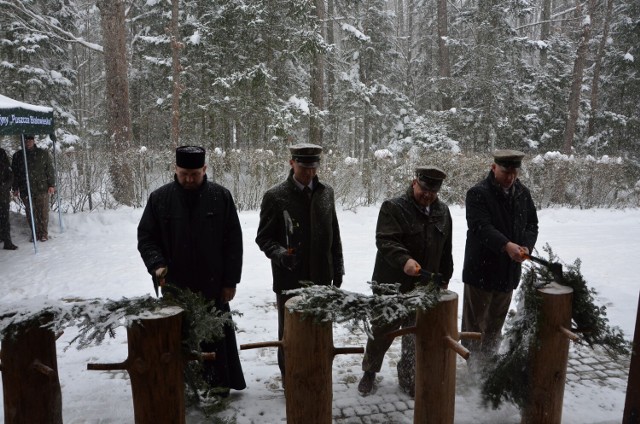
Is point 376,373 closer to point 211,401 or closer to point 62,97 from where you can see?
point 211,401

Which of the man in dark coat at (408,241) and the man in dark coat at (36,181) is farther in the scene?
the man in dark coat at (36,181)

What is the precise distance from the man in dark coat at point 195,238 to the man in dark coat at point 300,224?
295mm

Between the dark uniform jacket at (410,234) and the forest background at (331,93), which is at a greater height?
the forest background at (331,93)

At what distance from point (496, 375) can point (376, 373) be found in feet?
3.78

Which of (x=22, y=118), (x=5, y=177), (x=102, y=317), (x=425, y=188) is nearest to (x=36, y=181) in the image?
(x=5, y=177)

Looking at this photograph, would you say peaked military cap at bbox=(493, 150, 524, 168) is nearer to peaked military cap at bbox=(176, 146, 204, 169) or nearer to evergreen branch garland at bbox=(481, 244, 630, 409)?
evergreen branch garland at bbox=(481, 244, 630, 409)

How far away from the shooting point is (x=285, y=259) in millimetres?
3568

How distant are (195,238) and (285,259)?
28.1 inches

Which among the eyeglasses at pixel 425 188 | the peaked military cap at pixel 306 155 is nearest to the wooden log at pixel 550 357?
the eyeglasses at pixel 425 188

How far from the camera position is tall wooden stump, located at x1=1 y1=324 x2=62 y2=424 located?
234cm

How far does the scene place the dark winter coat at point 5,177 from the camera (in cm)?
859

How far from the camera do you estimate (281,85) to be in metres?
18.8

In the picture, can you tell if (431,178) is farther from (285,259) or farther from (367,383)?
(367,383)

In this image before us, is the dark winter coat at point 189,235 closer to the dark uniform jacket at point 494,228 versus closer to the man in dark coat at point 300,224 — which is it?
the man in dark coat at point 300,224
